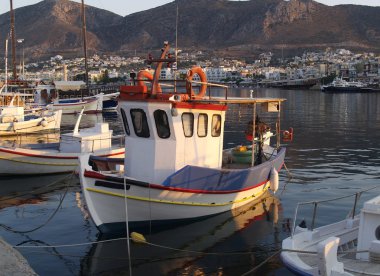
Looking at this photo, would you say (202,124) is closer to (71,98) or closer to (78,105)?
(78,105)

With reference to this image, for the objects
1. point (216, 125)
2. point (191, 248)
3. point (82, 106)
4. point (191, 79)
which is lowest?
point (191, 248)

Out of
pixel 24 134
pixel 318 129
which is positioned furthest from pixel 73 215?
pixel 318 129

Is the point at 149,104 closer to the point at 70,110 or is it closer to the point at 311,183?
the point at 311,183

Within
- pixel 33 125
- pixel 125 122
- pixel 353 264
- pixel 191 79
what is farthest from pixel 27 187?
pixel 33 125

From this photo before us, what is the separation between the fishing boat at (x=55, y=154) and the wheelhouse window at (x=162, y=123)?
9.28 metres

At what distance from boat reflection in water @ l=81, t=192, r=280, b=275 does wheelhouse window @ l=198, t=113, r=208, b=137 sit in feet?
9.08

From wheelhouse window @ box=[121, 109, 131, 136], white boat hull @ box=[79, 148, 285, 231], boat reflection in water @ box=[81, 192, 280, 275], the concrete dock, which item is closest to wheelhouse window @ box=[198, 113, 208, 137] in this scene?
white boat hull @ box=[79, 148, 285, 231]

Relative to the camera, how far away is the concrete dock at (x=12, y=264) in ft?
33.3

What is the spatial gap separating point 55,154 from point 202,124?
33.0ft

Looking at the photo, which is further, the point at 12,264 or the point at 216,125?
the point at 216,125

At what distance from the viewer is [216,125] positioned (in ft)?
54.5

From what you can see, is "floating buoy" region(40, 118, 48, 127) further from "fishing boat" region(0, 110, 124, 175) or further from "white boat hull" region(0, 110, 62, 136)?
"fishing boat" region(0, 110, 124, 175)

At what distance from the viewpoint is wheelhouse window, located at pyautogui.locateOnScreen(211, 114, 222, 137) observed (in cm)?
1644

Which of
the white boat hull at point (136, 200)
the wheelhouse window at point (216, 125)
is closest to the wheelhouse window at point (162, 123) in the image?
the white boat hull at point (136, 200)
